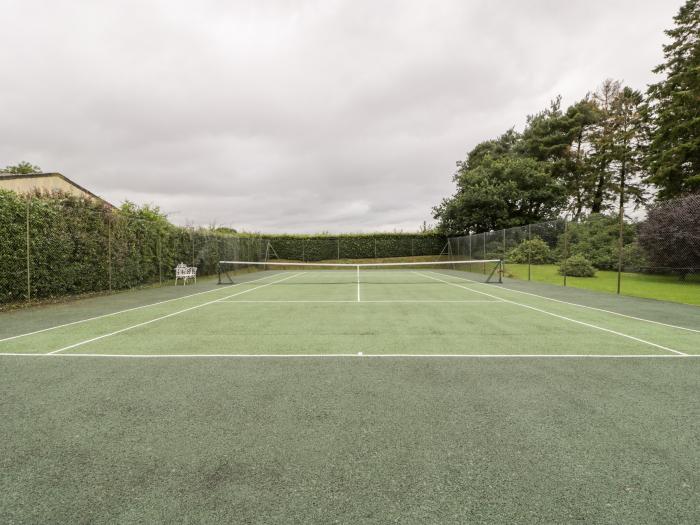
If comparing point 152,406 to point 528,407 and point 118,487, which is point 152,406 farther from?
point 528,407

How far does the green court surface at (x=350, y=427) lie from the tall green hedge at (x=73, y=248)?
14.6 ft

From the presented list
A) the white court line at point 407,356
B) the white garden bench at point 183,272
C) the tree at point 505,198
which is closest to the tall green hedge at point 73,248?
the white garden bench at point 183,272

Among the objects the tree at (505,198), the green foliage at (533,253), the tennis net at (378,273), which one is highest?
the tree at (505,198)

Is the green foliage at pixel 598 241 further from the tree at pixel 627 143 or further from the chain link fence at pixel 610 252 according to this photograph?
the tree at pixel 627 143

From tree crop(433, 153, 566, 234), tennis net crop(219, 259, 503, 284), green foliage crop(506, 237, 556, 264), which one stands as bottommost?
tennis net crop(219, 259, 503, 284)

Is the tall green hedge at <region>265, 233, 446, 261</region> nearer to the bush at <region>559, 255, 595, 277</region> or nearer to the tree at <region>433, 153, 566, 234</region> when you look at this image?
the tree at <region>433, 153, 566, 234</region>

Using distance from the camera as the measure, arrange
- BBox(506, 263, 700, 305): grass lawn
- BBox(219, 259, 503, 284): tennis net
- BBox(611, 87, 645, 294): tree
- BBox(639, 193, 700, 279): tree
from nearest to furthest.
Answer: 1. BBox(506, 263, 700, 305): grass lawn
2. BBox(639, 193, 700, 279): tree
3. BBox(219, 259, 503, 284): tennis net
4. BBox(611, 87, 645, 294): tree

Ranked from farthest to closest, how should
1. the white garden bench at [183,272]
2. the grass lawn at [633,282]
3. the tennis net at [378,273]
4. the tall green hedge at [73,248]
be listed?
the tennis net at [378,273] → the white garden bench at [183,272] → the grass lawn at [633,282] → the tall green hedge at [73,248]

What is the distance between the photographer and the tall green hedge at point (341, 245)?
35.7 metres

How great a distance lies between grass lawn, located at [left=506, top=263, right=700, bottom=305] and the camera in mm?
12305

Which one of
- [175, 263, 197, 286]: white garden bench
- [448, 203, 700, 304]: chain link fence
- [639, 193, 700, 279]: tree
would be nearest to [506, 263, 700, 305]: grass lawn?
[448, 203, 700, 304]: chain link fence

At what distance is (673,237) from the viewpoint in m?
15.1

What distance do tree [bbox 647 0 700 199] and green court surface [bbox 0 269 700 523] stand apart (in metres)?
21.7

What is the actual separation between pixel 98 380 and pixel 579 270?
801 inches
